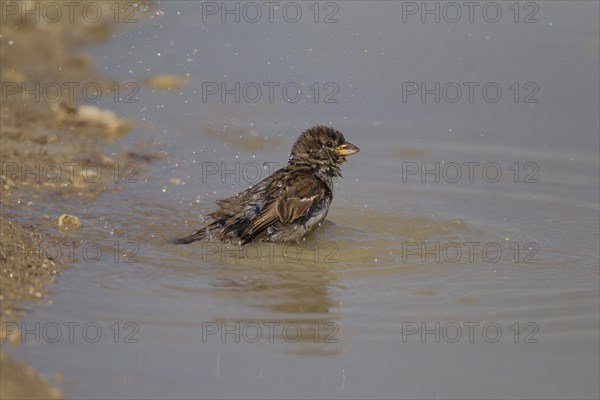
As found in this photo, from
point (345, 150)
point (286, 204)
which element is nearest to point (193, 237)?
point (286, 204)

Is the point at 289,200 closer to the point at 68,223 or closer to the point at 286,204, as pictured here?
the point at 286,204

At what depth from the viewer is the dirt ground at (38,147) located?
6.75m

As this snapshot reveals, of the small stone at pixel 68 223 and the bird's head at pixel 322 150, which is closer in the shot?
the small stone at pixel 68 223

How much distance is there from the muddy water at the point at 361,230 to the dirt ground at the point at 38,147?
0.60 feet

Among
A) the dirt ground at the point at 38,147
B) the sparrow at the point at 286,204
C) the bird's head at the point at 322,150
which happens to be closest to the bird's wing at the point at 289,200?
the sparrow at the point at 286,204

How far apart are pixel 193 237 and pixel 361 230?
1294 millimetres

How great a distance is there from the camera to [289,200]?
8.75 meters

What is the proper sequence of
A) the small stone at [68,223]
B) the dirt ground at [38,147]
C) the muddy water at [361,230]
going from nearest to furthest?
the muddy water at [361,230]
the dirt ground at [38,147]
the small stone at [68,223]

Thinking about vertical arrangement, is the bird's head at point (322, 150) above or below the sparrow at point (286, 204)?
above

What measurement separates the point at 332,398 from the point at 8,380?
5.17 feet

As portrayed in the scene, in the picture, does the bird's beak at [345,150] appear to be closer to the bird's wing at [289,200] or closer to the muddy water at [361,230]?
the bird's wing at [289,200]

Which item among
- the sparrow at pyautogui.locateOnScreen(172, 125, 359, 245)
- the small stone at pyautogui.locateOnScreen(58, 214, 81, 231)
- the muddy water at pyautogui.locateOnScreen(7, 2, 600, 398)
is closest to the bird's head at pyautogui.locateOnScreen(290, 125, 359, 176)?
the sparrow at pyautogui.locateOnScreen(172, 125, 359, 245)

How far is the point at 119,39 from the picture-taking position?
12.8 meters

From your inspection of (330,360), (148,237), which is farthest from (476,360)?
(148,237)
